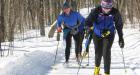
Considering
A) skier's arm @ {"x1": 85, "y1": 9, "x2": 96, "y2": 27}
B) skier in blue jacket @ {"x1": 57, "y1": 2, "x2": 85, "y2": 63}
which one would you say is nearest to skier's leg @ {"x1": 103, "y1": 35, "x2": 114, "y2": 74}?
skier's arm @ {"x1": 85, "y1": 9, "x2": 96, "y2": 27}

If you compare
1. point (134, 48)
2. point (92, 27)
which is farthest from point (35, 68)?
→ point (134, 48)

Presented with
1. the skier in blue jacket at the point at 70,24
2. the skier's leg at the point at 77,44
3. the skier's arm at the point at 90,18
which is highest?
the skier's arm at the point at 90,18

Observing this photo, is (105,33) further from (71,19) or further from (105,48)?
(71,19)

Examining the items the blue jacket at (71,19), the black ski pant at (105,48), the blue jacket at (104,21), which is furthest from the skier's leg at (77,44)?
the blue jacket at (104,21)

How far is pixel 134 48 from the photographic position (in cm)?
1582

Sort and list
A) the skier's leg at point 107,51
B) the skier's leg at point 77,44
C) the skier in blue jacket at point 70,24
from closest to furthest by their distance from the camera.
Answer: the skier's leg at point 107,51
the skier in blue jacket at point 70,24
the skier's leg at point 77,44

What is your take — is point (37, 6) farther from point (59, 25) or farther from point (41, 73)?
point (41, 73)

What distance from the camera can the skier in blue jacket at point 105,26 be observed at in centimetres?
815

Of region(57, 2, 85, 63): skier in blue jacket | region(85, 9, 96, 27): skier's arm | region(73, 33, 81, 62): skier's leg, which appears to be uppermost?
region(85, 9, 96, 27): skier's arm

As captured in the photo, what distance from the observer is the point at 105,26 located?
8.37 metres

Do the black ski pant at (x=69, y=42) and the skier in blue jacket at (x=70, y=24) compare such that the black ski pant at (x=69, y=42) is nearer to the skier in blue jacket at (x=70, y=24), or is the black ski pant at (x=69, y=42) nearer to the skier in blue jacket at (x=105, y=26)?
the skier in blue jacket at (x=70, y=24)

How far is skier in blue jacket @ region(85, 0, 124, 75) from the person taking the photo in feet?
26.7

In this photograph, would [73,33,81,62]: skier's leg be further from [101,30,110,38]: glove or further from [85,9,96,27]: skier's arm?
[101,30,110,38]: glove

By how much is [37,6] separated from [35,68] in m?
16.3
